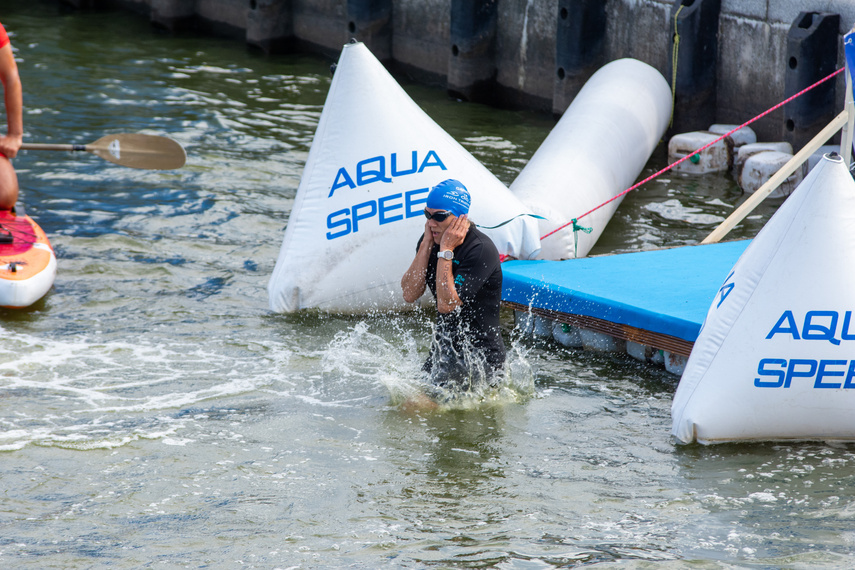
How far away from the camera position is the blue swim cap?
16.8ft

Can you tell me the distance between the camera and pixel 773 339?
4941 mm

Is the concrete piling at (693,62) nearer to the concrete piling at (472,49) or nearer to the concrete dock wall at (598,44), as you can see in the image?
the concrete dock wall at (598,44)

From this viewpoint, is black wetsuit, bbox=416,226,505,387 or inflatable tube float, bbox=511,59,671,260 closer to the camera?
black wetsuit, bbox=416,226,505,387

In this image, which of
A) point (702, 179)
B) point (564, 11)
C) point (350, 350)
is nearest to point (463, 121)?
point (564, 11)

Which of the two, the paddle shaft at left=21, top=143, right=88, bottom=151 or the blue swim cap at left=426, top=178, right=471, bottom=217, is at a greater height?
the blue swim cap at left=426, top=178, right=471, bottom=217

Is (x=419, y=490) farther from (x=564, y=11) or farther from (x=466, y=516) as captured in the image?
(x=564, y=11)

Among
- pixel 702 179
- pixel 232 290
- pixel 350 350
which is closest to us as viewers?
pixel 350 350

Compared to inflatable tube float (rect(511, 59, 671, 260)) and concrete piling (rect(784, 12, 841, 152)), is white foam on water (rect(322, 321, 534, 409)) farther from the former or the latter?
concrete piling (rect(784, 12, 841, 152))

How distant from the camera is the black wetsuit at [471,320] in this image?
5.27 meters

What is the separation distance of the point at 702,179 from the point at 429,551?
6580mm

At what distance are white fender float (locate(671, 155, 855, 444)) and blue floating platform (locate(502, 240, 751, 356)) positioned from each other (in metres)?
0.68

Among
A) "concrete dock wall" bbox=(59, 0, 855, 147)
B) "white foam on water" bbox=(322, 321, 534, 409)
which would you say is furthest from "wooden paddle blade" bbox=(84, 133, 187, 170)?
"concrete dock wall" bbox=(59, 0, 855, 147)

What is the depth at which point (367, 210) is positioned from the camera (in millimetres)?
6785

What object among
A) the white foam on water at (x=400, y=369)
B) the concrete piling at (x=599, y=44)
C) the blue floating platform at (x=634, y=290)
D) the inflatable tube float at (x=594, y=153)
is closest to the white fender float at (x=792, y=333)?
the blue floating platform at (x=634, y=290)
